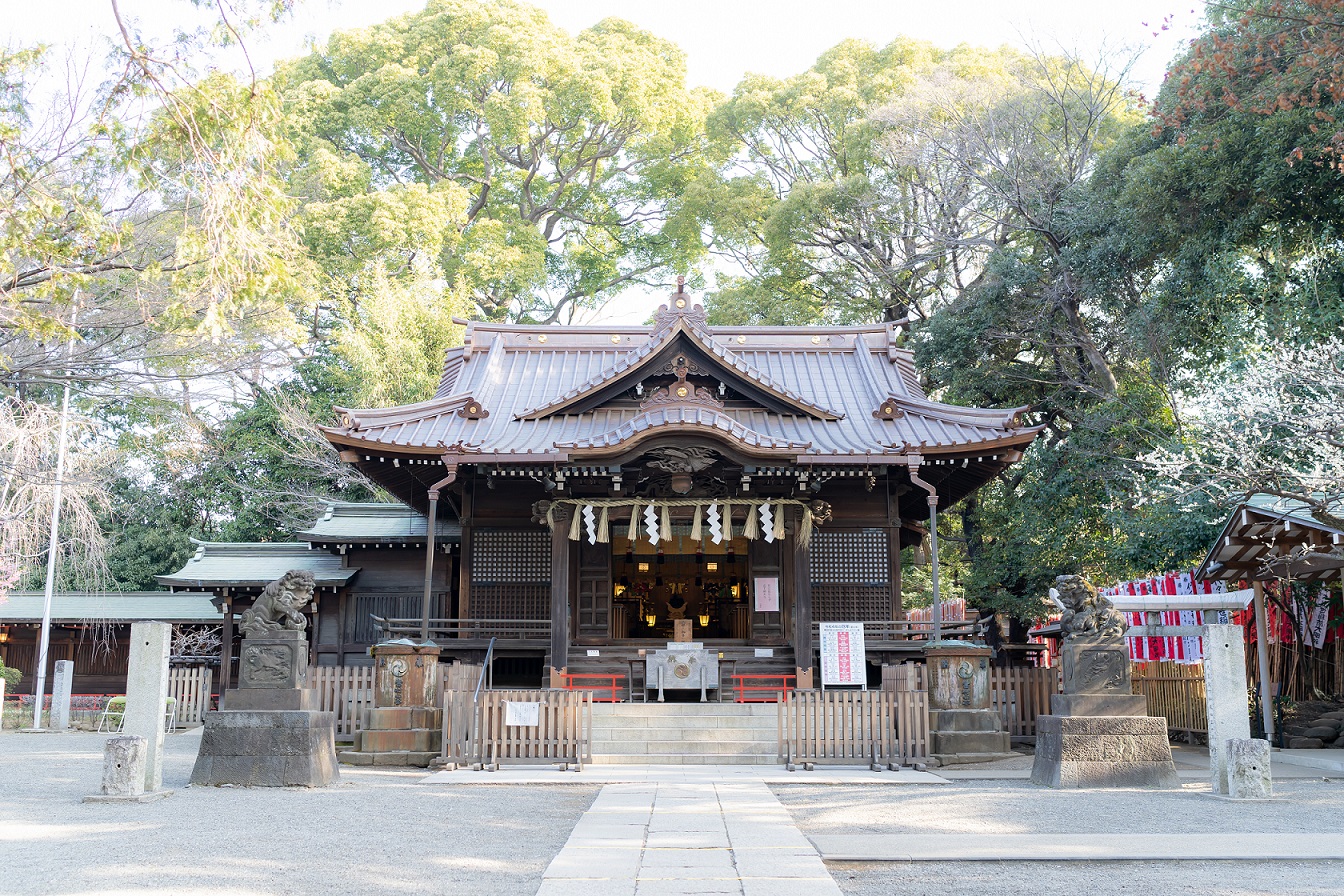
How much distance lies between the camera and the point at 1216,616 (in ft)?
60.7

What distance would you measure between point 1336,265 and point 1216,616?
6509 mm

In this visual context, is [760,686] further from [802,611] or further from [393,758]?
[393,758]

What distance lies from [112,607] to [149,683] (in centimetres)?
1777

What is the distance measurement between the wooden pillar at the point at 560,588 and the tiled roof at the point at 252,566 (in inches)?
241

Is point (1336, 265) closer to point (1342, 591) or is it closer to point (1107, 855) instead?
point (1342, 591)

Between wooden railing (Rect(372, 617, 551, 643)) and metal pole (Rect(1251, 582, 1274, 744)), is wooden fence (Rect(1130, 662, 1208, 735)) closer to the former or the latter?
metal pole (Rect(1251, 582, 1274, 744))

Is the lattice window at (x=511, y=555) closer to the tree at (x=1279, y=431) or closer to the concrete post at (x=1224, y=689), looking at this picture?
the tree at (x=1279, y=431)

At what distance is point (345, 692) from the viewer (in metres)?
15.0

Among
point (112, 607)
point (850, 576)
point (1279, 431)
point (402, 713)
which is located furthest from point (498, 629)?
point (112, 607)

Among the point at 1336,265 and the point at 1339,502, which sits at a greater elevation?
the point at 1336,265

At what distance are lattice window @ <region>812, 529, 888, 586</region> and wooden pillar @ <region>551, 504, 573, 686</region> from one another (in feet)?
14.7

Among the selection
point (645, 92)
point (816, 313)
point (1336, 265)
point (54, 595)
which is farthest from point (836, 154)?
point (54, 595)

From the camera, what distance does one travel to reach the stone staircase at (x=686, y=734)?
45.1 feet

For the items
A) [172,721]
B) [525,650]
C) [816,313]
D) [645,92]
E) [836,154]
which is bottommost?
[172,721]
